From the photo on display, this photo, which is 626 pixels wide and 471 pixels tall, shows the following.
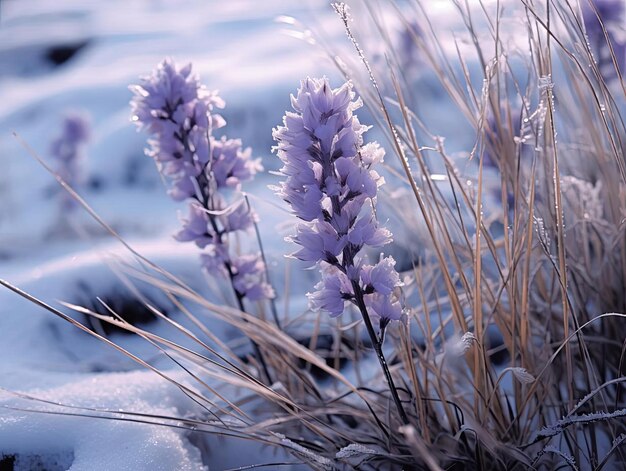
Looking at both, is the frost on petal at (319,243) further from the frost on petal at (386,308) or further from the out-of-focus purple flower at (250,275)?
the out-of-focus purple flower at (250,275)

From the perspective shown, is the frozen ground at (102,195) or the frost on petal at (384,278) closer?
the frost on petal at (384,278)

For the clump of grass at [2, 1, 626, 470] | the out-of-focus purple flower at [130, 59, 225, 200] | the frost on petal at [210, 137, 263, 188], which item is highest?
the out-of-focus purple flower at [130, 59, 225, 200]

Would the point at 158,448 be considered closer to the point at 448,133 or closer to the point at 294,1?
the point at 448,133

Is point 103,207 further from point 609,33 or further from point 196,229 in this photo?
point 609,33

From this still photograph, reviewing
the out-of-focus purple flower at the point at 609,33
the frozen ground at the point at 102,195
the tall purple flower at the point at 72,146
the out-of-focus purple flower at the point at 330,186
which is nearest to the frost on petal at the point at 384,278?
the out-of-focus purple flower at the point at 330,186

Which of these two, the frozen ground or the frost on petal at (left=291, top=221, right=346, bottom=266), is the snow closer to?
the frozen ground

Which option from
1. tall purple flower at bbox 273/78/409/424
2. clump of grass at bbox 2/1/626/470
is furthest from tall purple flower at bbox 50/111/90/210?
tall purple flower at bbox 273/78/409/424

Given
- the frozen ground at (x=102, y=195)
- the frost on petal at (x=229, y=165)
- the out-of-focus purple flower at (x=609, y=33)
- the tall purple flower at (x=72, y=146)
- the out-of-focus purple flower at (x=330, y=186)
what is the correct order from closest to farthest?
the out-of-focus purple flower at (x=330, y=186), the frozen ground at (x=102, y=195), the frost on petal at (x=229, y=165), the out-of-focus purple flower at (x=609, y=33), the tall purple flower at (x=72, y=146)
